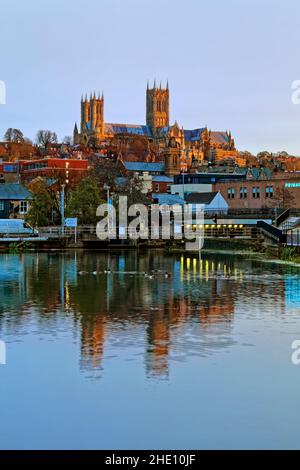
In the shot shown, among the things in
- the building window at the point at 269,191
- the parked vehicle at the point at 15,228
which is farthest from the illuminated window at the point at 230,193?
the parked vehicle at the point at 15,228

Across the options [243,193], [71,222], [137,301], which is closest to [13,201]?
[71,222]

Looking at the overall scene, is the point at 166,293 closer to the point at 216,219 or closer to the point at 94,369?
the point at 94,369

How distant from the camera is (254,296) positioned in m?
34.6

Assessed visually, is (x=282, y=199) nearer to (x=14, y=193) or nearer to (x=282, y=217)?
(x=282, y=217)

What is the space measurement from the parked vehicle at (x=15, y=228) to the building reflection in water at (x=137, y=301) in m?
31.1

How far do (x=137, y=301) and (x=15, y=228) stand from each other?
60.7m

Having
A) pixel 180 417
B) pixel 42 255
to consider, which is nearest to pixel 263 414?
pixel 180 417

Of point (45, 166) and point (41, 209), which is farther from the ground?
point (45, 166)

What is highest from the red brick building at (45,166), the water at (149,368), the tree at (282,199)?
the red brick building at (45,166)

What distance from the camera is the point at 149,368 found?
62.9 ft

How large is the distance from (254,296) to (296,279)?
9389 mm

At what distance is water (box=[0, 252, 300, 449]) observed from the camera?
47.6 ft

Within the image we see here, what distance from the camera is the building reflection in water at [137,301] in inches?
890

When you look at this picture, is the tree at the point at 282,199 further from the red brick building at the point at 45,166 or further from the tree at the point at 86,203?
the red brick building at the point at 45,166
